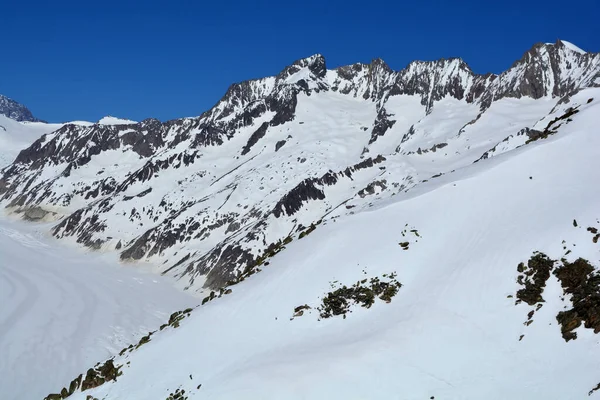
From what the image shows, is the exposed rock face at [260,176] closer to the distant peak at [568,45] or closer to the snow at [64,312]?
the distant peak at [568,45]

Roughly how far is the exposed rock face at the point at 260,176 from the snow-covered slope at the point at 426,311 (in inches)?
2197

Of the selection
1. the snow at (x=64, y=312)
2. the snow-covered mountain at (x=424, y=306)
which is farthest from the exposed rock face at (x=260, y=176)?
the snow-covered mountain at (x=424, y=306)

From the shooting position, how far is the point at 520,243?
Answer: 25.7m

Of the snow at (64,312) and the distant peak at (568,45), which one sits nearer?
the snow at (64,312)

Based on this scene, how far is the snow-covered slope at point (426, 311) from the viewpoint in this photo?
20172 mm

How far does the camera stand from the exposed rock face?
10800cm

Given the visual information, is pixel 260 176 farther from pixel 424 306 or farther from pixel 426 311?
pixel 426 311

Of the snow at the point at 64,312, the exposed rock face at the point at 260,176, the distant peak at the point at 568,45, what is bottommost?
the snow at the point at 64,312

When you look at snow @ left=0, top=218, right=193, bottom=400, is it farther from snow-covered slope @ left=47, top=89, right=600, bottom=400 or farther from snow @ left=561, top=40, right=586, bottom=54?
snow @ left=561, top=40, right=586, bottom=54

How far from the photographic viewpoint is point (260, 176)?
14288 centimetres

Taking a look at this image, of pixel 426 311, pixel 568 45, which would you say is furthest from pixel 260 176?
pixel 426 311

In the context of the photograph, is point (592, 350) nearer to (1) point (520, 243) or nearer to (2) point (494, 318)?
(2) point (494, 318)

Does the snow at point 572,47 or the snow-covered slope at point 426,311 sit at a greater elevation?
the snow at point 572,47

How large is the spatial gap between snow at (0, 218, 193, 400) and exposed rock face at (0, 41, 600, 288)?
12.0 meters
